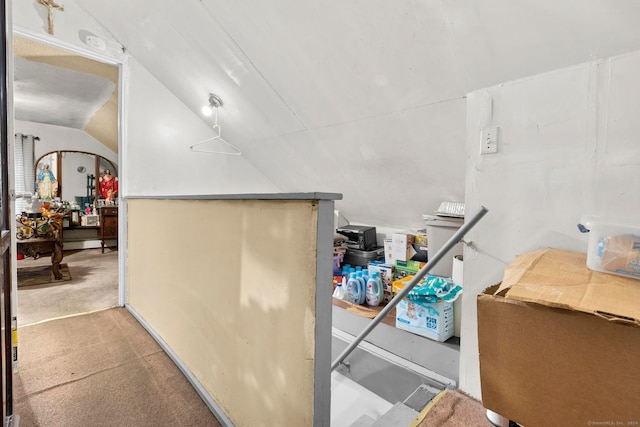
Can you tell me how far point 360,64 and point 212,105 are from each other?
1473 mm

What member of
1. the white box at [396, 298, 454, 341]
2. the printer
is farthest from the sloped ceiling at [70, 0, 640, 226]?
the white box at [396, 298, 454, 341]

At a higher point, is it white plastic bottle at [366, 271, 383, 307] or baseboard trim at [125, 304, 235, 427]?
white plastic bottle at [366, 271, 383, 307]

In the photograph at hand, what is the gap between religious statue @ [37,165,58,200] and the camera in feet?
15.7

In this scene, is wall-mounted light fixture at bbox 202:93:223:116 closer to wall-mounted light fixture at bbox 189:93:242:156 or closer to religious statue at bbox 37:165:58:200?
wall-mounted light fixture at bbox 189:93:242:156

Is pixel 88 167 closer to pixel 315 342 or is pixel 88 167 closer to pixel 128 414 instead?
pixel 128 414

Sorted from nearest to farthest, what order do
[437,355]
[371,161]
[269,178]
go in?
[437,355], [371,161], [269,178]

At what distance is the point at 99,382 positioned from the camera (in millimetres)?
1409

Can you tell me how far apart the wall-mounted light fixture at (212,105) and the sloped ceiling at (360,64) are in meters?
Result: 0.07

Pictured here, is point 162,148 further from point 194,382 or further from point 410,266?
point 410,266

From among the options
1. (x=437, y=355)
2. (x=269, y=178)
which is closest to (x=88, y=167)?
(x=269, y=178)

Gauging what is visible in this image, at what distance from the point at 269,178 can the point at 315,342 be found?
263 centimetres

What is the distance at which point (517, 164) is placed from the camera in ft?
3.86

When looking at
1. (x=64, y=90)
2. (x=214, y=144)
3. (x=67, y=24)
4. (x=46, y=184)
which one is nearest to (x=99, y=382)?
(x=214, y=144)

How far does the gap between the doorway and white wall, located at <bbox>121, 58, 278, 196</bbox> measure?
0.73ft
